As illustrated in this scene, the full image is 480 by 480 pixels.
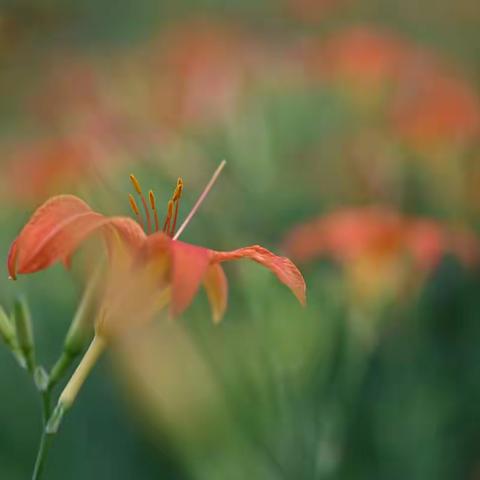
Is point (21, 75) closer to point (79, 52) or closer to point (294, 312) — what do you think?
point (79, 52)

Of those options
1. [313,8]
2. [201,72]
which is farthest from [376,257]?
[313,8]

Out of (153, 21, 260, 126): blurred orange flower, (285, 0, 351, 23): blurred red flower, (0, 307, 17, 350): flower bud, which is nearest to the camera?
(0, 307, 17, 350): flower bud

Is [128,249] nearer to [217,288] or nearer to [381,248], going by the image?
[217,288]

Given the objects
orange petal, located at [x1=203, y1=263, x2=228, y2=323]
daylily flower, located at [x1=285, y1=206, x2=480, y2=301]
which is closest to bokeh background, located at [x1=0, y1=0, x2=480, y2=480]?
daylily flower, located at [x1=285, y1=206, x2=480, y2=301]

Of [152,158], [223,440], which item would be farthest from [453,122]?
[223,440]

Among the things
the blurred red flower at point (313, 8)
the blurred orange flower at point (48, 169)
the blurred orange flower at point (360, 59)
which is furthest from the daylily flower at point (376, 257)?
the blurred red flower at point (313, 8)

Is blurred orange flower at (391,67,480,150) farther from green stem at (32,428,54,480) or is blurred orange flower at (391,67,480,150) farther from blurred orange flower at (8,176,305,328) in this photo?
green stem at (32,428,54,480)

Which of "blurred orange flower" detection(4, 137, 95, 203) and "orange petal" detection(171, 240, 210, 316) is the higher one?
"orange petal" detection(171, 240, 210, 316)

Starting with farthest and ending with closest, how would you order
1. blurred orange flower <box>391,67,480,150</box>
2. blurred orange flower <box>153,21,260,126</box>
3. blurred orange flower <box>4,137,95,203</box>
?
blurred orange flower <box>153,21,260,126</box>, blurred orange flower <box>391,67,480,150</box>, blurred orange flower <box>4,137,95,203</box>

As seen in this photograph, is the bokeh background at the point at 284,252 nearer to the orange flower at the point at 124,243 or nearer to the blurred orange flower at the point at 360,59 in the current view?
the blurred orange flower at the point at 360,59

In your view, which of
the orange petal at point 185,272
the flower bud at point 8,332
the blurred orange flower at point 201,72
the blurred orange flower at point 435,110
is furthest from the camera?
the blurred orange flower at point 201,72
